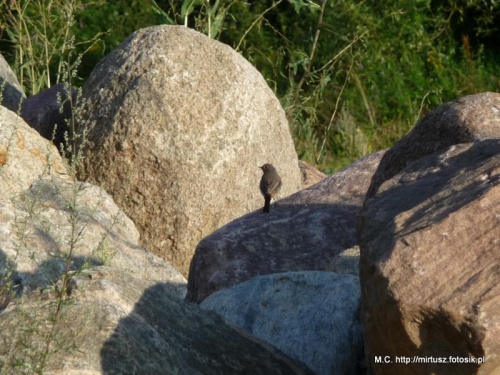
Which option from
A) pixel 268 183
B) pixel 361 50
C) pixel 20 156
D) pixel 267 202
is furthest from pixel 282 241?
pixel 361 50

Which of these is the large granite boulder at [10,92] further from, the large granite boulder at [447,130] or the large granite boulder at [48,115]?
the large granite boulder at [447,130]

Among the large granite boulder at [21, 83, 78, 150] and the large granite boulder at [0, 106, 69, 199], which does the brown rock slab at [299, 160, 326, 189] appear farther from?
the large granite boulder at [0, 106, 69, 199]

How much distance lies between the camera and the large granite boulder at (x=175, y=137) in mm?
8234

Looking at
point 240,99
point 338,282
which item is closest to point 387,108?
point 240,99

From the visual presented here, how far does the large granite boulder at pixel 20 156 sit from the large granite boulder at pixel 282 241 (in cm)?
125

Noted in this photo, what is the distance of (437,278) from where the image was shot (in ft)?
12.6

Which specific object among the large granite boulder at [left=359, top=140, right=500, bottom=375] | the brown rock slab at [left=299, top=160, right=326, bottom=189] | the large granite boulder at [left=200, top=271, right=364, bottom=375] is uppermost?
the large granite boulder at [left=359, top=140, right=500, bottom=375]

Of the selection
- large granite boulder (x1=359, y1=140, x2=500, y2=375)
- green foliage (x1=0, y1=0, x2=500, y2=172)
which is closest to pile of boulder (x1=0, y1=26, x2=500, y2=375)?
large granite boulder (x1=359, y1=140, x2=500, y2=375)

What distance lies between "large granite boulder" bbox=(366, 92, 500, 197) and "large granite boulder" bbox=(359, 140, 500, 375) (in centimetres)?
166

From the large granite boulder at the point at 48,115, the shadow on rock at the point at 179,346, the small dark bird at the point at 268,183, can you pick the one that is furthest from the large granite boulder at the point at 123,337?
the large granite boulder at the point at 48,115

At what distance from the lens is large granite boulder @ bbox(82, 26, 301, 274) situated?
823 cm

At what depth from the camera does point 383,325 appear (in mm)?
3934

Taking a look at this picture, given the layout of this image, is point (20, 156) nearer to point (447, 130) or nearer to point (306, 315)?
point (447, 130)

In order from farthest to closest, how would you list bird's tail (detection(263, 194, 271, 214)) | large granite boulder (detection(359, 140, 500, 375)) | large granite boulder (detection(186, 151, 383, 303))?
bird's tail (detection(263, 194, 271, 214)) < large granite boulder (detection(186, 151, 383, 303)) < large granite boulder (detection(359, 140, 500, 375))
